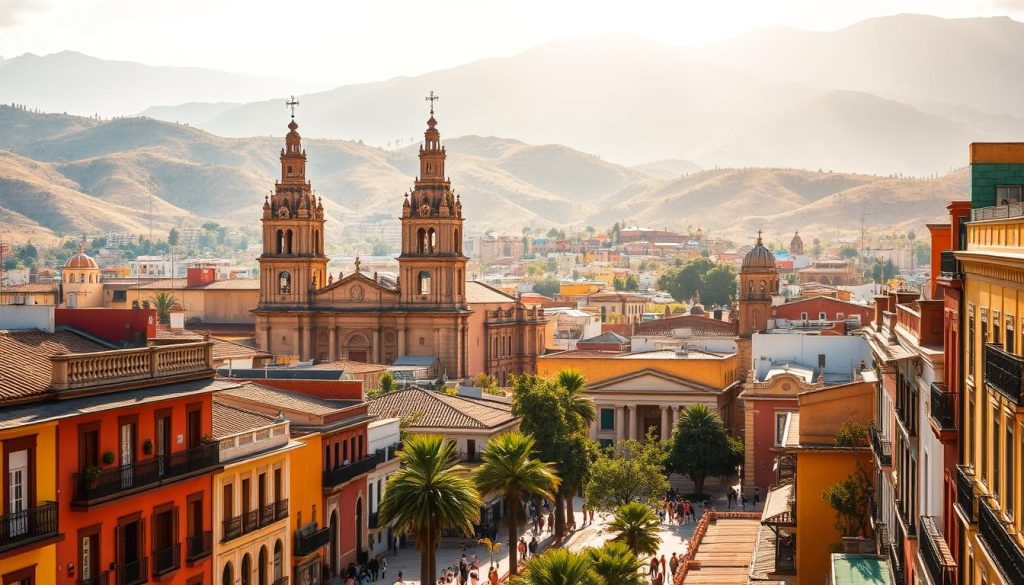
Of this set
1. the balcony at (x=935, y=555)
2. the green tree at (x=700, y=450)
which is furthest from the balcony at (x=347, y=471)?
the balcony at (x=935, y=555)

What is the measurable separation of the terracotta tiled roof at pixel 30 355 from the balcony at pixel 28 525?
208 centimetres

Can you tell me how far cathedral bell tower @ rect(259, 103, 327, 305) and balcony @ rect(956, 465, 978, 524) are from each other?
96.5m

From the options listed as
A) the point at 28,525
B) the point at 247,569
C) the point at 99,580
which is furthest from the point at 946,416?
the point at 247,569

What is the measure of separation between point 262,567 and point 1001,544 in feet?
94.7

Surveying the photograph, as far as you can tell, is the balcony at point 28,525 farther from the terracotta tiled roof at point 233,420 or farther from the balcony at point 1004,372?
the balcony at point 1004,372

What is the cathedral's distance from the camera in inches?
4500

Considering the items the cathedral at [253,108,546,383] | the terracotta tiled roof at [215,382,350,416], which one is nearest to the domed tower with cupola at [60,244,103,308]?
the cathedral at [253,108,546,383]

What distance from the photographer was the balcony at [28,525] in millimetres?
29422

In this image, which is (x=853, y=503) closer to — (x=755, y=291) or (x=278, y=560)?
(x=278, y=560)

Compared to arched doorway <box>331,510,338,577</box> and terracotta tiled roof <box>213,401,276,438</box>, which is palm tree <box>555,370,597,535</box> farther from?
terracotta tiled roof <box>213,401,276,438</box>

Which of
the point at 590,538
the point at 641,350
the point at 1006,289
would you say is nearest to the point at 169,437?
the point at 1006,289

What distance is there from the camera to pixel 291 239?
11800cm

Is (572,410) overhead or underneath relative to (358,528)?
overhead

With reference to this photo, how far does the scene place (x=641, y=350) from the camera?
116 meters
